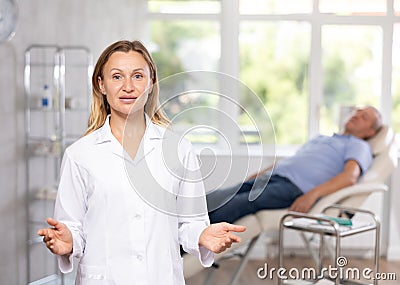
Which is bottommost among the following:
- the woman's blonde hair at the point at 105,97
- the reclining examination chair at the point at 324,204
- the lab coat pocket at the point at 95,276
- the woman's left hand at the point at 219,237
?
the reclining examination chair at the point at 324,204

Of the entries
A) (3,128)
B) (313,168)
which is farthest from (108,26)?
(313,168)

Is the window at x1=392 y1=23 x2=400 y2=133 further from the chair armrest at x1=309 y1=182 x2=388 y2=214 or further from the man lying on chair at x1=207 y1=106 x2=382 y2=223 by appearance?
the chair armrest at x1=309 y1=182 x2=388 y2=214

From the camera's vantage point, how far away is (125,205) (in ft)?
5.54

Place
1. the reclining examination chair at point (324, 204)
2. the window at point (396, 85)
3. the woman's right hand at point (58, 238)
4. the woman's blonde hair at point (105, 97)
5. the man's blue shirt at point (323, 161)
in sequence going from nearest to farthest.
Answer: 1. the woman's right hand at point (58, 238)
2. the woman's blonde hair at point (105, 97)
3. the reclining examination chair at point (324, 204)
4. the man's blue shirt at point (323, 161)
5. the window at point (396, 85)

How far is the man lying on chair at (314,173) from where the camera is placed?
3.71 metres

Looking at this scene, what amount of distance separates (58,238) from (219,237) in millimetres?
381

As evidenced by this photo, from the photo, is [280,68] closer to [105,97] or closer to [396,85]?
[396,85]

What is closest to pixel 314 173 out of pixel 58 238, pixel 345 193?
pixel 345 193

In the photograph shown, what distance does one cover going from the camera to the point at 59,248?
65.1 inches

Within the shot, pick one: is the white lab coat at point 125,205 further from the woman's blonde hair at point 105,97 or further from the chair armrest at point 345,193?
the chair armrest at point 345,193

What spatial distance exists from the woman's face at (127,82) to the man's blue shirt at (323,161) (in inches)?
93.7

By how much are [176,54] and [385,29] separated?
1564 millimetres

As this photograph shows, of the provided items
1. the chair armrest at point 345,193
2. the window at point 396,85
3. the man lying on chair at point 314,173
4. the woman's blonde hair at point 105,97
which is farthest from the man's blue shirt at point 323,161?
the woman's blonde hair at point 105,97

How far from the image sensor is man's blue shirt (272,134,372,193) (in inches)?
155
